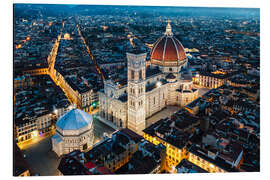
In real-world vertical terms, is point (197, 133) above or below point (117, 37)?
below

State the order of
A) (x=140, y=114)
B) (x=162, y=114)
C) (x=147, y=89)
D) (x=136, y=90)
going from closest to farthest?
(x=136, y=90) → (x=140, y=114) → (x=147, y=89) → (x=162, y=114)

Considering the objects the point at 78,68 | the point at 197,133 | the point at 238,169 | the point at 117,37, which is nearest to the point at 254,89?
the point at 197,133

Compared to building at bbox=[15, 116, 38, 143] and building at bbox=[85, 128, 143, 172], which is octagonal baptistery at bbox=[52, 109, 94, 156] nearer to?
building at bbox=[85, 128, 143, 172]

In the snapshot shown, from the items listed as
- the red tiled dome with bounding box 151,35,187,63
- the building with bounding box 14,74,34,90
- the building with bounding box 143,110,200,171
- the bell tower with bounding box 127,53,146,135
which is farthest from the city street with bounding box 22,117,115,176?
the building with bounding box 14,74,34,90

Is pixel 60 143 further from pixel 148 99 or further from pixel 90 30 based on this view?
pixel 90 30

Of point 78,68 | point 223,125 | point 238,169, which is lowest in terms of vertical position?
point 238,169

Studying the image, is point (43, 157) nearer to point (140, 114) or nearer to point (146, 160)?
point (146, 160)

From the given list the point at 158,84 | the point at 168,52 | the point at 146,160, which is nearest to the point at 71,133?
the point at 146,160
